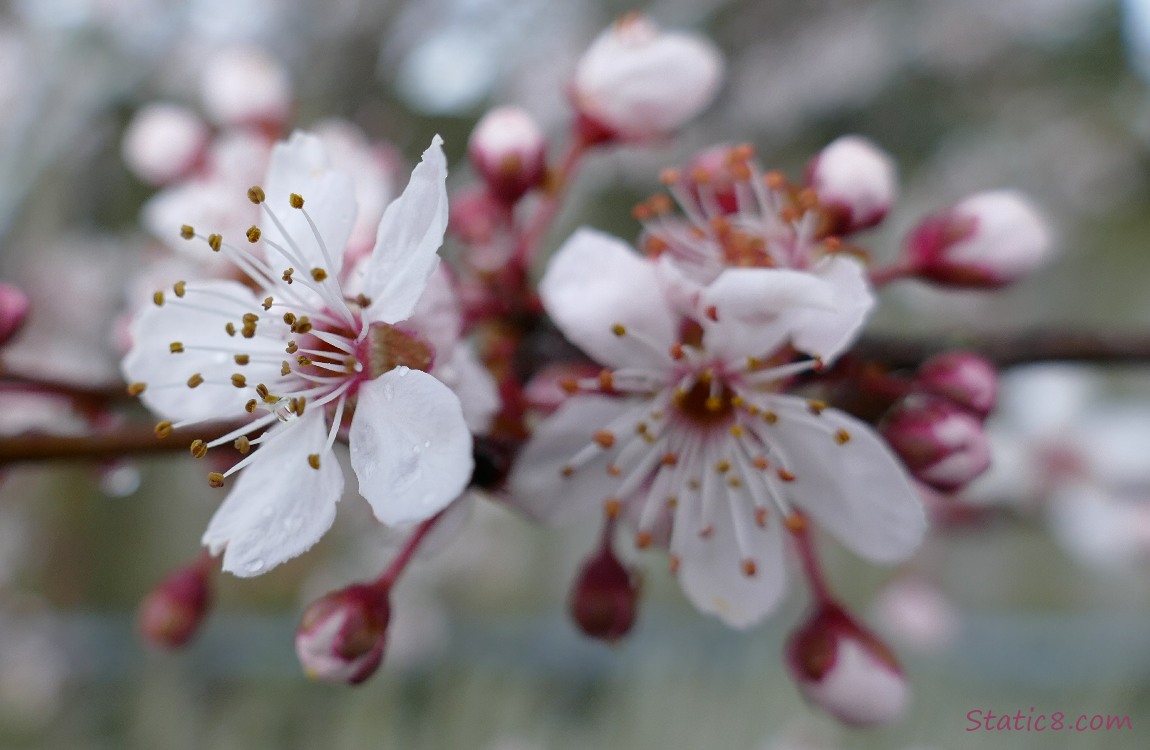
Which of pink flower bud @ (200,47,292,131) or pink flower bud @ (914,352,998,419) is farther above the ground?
pink flower bud @ (200,47,292,131)

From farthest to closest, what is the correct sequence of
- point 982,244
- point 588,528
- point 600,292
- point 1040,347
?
point 588,528 → point 1040,347 → point 982,244 → point 600,292

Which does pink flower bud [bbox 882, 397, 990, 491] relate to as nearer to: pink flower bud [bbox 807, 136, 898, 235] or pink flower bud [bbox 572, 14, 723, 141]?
pink flower bud [bbox 807, 136, 898, 235]

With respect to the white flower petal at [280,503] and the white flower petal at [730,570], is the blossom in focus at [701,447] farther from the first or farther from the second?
the white flower petal at [280,503]

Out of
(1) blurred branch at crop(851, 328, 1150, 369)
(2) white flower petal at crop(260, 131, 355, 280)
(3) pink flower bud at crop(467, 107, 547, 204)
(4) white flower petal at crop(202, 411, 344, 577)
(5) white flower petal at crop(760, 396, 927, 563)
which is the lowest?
(1) blurred branch at crop(851, 328, 1150, 369)

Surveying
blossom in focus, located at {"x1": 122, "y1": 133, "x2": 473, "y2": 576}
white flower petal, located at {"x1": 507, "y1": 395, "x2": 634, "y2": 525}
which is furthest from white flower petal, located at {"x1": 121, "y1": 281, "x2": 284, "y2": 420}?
white flower petal, located at {"x1": 507, "y1": 395, "x2": 634, "y2": 525}

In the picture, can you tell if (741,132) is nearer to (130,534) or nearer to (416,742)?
(416,742)

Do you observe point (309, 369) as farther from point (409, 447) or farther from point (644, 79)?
point (644, 79)

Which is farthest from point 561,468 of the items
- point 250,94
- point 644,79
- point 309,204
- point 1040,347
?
point 250,94
